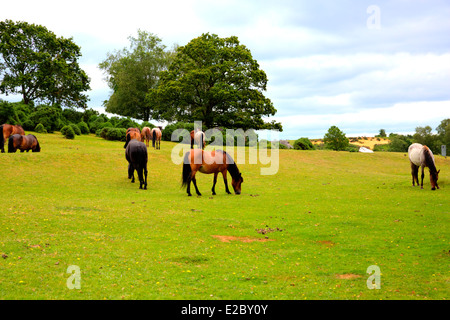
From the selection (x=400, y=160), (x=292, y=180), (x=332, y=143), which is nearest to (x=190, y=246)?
(x=292, y=180)

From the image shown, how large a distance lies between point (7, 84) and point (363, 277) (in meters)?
47.6

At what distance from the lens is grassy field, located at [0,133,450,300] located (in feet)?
20.4

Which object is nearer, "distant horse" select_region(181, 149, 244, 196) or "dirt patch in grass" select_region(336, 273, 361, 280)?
"dirt patch in grass" select_region(336, 273, 361, 280)

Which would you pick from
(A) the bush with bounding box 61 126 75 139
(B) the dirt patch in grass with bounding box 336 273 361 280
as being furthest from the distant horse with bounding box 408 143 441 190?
(A) the bush with bounding box 61 126 75 139

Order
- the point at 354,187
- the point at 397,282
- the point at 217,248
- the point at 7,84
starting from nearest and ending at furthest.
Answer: the point at 397,282 < the point at 217,248 < the point at 354,187 < the point at 7,84

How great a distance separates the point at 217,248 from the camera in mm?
8758

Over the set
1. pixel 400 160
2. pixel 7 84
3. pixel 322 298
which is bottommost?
pixel 322 298

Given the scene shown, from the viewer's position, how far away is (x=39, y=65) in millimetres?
44594

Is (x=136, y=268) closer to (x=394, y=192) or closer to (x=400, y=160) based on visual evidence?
(x=394, y=192)

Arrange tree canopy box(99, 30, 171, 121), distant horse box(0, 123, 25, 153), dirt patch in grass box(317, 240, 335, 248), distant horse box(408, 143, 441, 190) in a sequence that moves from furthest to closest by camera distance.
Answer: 1. tree canopy box(99, 30, 171, 121)
2. distant horse box(0, 123, 25, 153)
3. distant horse box(408, 143, 441, 190)
4. dirt patch in grass box(317, 240, 335, 248)

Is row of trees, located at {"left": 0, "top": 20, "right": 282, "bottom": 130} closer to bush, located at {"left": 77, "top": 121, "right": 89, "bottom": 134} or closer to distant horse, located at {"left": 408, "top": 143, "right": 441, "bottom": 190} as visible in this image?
bush, located at {"left": 77, "top": 121, "right": 89, "bottom": 134}

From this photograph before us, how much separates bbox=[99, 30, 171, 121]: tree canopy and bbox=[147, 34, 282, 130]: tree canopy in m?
9.58

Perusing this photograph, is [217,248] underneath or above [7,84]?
underneath

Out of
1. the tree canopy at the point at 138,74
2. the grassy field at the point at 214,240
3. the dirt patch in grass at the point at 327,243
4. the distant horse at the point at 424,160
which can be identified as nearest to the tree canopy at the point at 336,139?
the tree canopy at the point at 138,74
